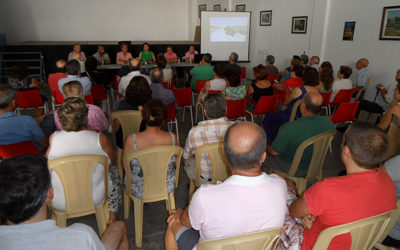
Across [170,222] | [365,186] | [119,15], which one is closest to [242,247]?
[170,222]

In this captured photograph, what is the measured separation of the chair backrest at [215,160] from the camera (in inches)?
79.9

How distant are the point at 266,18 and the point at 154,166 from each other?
7789 millimetres

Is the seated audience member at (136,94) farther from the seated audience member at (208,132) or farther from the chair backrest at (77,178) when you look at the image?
the chair backrest at (77,178)

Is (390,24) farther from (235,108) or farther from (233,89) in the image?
(235,108)

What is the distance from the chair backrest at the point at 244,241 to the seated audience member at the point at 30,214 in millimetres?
452

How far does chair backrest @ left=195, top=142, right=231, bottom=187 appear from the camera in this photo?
6.66ft

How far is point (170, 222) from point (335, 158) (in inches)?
120

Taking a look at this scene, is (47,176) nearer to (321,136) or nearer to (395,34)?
(321,136)

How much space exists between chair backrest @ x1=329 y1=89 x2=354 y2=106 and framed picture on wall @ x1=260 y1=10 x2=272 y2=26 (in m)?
4.82

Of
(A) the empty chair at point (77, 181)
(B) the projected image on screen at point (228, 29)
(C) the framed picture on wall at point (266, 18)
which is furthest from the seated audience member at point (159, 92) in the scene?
(C) the framed picture on wall at point (266, 18)

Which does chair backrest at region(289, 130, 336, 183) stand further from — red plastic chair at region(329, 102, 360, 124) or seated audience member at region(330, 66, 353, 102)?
seated audience member at region(330, 66, 353, 102)

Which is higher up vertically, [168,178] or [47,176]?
[47,176]

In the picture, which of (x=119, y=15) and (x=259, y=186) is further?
(x=119, y=15)

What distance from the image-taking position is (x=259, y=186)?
1248mm
